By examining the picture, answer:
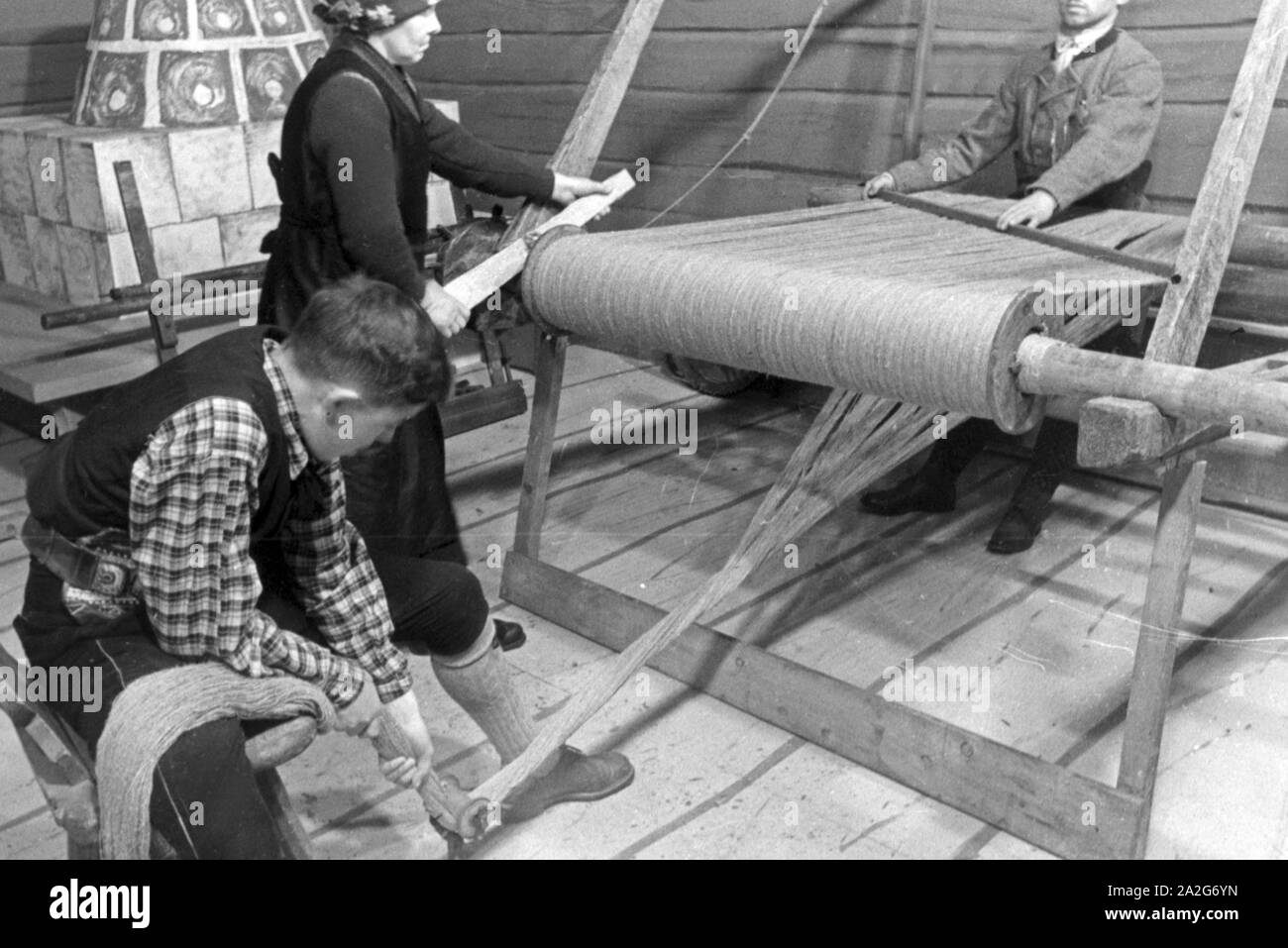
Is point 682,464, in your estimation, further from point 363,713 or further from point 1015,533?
point 363,713

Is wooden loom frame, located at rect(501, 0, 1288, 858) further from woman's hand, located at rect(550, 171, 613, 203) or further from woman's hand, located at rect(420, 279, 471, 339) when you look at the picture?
woman's hand, located at rect(550, 171, 613, 203)

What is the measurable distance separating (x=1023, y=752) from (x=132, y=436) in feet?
4.14

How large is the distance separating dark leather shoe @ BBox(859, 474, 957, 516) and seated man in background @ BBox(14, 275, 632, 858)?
4.91 feet

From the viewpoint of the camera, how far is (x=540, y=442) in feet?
Result: 8.03

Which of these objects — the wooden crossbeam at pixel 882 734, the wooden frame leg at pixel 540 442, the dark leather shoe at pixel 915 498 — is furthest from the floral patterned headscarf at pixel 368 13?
the dark leather shoe at pixel 915 498

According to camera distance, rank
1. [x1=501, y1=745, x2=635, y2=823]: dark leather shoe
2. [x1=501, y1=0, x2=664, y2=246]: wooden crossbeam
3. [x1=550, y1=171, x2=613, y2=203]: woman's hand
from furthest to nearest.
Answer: [x1=501, y1=0, x2=664, y2=246]: wooden crossbeam → [x1=550, y1=171, x2=613, y2=203]: woman's hand → [x1=501, y1=745, x2=635, y2=823]: dark leather shoe

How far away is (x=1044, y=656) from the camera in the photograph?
2.22m

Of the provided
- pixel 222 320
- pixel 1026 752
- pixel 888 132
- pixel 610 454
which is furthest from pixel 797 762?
pixel 222 320

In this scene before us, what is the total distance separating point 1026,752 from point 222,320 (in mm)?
2355

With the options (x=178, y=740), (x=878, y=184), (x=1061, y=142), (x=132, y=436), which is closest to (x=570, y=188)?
(x=878, y=184)

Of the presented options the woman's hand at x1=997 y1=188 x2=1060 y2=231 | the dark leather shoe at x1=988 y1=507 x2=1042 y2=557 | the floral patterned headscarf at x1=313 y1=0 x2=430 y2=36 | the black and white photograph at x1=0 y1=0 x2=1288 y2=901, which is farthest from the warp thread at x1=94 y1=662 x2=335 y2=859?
the dark leather shoe at x1=988 y1=507 x2=1042 y2=557

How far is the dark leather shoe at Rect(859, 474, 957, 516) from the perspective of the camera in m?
2.81

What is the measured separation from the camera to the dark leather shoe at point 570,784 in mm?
1846

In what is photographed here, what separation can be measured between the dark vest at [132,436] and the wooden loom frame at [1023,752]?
37.3 inches
